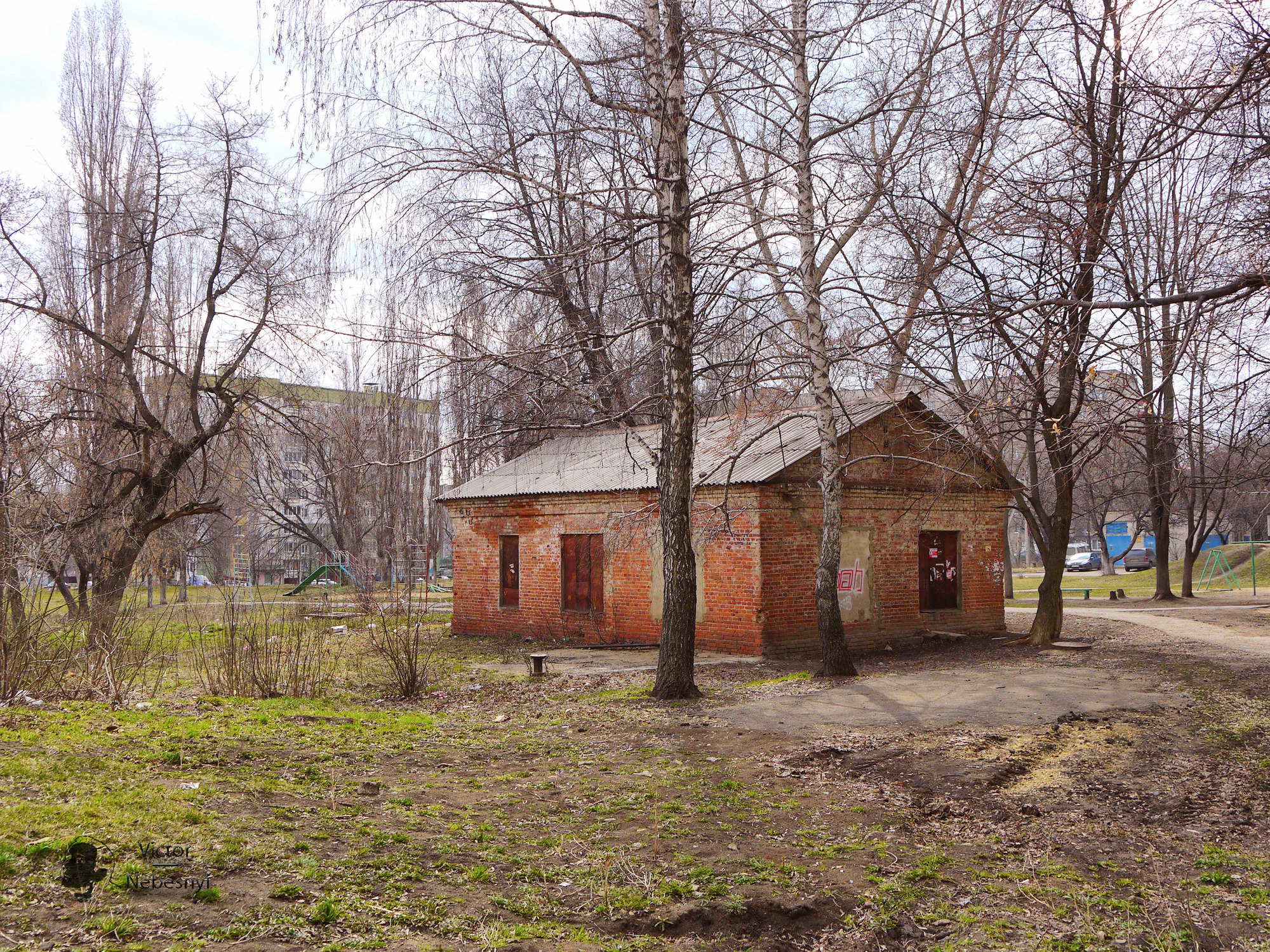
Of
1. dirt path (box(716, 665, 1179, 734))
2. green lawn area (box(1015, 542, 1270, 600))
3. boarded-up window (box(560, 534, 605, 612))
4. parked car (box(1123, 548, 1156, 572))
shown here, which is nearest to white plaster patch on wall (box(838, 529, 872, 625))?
dirt path (box(716, 665, 1179, 734))

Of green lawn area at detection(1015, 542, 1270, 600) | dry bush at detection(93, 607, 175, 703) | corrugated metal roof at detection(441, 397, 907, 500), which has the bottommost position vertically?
green lawn area at detection(1015, 542, 1270, 600)

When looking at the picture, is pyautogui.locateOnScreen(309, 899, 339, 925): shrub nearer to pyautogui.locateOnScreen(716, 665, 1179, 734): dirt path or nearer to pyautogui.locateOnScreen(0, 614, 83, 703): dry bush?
pyautogui.locateOnScreen(716, 665, 1179, 734): dirt path

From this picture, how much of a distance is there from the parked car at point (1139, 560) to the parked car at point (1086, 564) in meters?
3.77

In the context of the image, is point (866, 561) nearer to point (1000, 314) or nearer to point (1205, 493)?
point (1000, 314)

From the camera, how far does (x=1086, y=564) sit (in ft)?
191

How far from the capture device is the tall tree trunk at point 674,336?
9.51 m

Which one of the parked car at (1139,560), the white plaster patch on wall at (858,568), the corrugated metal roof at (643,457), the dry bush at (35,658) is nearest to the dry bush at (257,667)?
the dry bush at (35,658)

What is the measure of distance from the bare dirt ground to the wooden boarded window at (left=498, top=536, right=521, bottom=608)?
958cm

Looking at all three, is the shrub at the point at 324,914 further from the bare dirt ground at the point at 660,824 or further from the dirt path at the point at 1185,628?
the dirt path at the point at 1185,628

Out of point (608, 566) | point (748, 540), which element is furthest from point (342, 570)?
point (748, 540)

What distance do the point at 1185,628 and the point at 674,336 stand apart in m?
15.8

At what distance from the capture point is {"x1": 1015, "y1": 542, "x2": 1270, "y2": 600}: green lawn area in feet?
113

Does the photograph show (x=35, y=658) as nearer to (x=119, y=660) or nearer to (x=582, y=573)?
(x=119, y=660)

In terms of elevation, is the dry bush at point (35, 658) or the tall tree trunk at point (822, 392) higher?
the tall tree trunk at point (822, 392)
